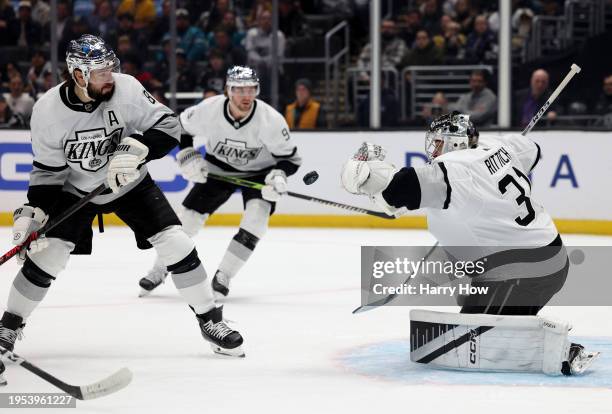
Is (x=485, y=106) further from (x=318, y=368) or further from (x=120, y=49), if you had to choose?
(x=318, y=368)

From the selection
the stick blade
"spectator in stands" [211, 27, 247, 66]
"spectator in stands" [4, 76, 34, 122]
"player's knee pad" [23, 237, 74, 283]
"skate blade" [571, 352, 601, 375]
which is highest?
"player's knee pad" [23, 237, 74, 283]

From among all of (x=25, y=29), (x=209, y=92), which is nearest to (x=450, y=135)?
(x=209, y=92)

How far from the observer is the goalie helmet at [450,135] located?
12.6 feet

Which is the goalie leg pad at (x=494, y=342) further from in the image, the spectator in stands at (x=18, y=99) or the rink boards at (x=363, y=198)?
the spectator in stands at (x=18, y=99)

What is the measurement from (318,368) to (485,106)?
16.8 ft

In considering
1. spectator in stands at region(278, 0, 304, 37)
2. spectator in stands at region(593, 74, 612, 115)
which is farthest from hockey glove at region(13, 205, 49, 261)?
spectator in stands at region(278, 0, 304, 37)

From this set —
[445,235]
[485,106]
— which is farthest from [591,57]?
[445,235]

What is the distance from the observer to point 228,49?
9.55m

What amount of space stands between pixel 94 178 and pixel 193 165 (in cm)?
162

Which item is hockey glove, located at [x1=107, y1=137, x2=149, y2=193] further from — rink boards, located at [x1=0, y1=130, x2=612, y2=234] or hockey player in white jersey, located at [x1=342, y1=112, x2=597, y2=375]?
rink boards, located at [x1=0, y1=130, x2=612, y2=234]

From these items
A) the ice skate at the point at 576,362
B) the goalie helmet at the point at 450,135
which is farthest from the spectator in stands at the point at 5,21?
the ice skate at the point at 576,362

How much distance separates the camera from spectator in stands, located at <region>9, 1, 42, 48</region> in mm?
9523

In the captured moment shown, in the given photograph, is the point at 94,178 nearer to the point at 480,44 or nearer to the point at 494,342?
the point at 494,342

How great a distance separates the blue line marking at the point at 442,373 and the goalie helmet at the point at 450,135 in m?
0.72
